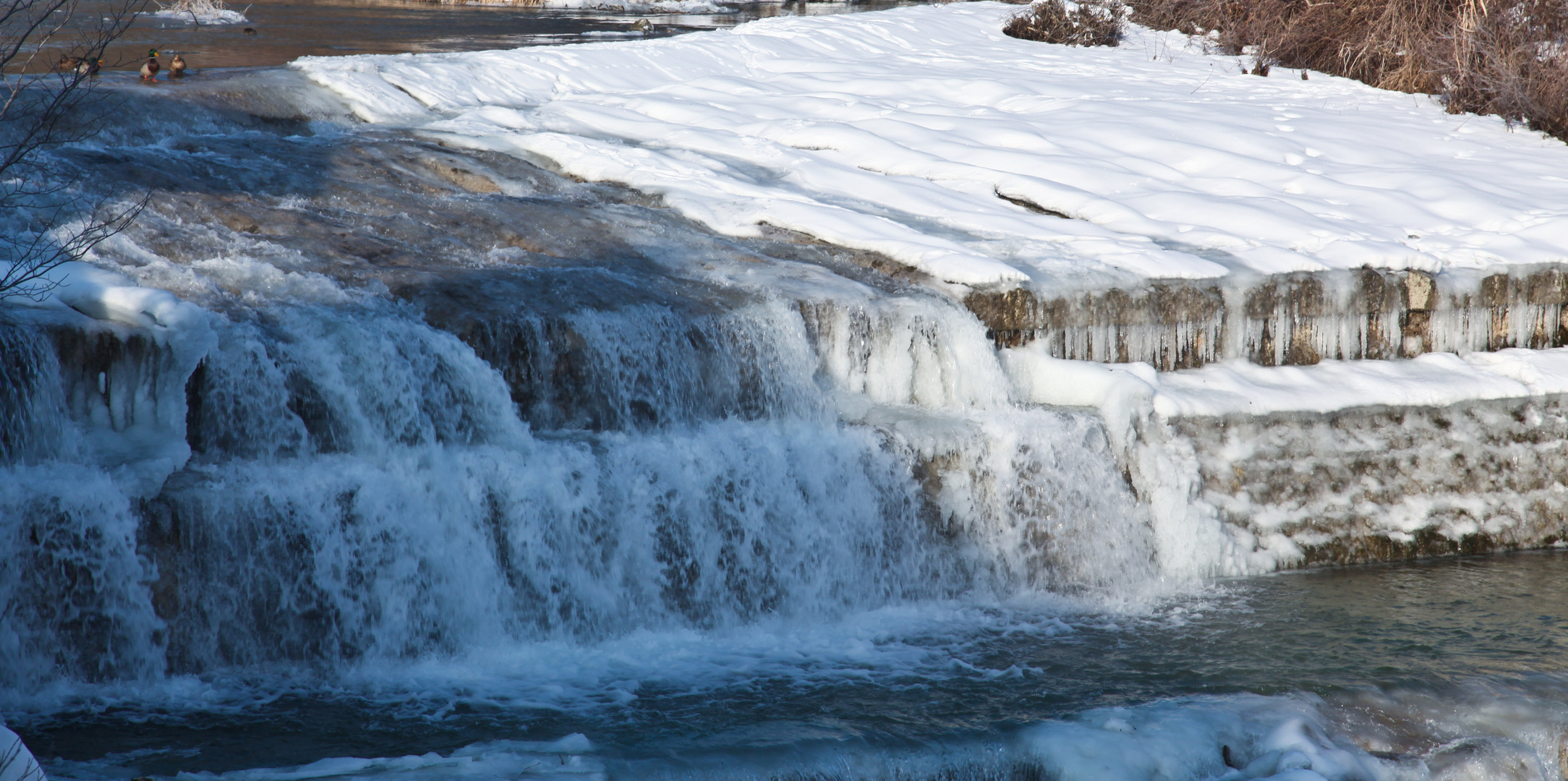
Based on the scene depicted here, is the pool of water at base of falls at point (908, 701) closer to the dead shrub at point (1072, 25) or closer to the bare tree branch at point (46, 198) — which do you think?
the bare tree branch at point (46, 198)

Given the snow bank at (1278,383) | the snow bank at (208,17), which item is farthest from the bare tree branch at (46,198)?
the snow bank at (208,17)

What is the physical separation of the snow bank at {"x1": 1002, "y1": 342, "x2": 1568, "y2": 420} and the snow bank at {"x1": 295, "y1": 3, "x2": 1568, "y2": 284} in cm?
57

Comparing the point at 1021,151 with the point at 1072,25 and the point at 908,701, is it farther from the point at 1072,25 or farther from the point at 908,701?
the point at 1072,25

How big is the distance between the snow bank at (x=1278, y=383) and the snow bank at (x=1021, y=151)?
57 centimetres

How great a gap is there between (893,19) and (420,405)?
11981 millimetres

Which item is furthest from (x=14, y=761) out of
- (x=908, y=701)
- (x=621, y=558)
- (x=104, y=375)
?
(x=908, y=701)

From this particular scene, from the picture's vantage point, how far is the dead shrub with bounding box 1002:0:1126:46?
591 inches

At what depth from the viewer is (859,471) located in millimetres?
6020

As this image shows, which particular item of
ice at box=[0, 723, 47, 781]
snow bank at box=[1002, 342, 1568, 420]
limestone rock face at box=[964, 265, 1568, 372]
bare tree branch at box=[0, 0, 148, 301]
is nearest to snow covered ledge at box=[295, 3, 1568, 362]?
limestone rock face at box=[964, 265, 1568, 372]

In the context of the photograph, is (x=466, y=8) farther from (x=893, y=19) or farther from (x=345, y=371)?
(x=345, y=371)

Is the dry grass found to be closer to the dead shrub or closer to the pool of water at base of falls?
the dead shrub

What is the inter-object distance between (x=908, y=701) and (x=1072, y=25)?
12456 mm

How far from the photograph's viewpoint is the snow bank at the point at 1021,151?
25.0 feet

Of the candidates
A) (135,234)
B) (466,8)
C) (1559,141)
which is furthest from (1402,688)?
(466,8)
